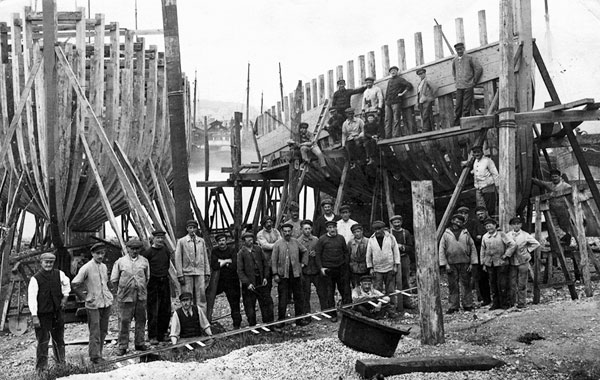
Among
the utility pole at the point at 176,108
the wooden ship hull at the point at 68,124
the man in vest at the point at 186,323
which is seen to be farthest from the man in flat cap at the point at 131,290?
the wooden ship hull at the point at 68,124

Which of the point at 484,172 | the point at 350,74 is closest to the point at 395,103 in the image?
the point at 350,74

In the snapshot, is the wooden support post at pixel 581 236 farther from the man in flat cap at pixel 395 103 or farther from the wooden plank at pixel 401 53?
the wooden plank at pixel 401 53

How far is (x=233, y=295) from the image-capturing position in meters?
10.4

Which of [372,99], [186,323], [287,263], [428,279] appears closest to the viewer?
[428,279]

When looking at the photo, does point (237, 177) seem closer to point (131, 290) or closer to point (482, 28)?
point (482, 28)

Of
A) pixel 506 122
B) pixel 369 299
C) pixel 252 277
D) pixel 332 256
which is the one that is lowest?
pixel 369 299

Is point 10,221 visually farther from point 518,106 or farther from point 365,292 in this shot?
point 518,106

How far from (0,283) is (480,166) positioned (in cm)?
836

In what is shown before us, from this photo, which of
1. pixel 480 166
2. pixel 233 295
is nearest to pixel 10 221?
pixel 233 295

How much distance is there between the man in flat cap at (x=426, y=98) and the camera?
12.2 metres

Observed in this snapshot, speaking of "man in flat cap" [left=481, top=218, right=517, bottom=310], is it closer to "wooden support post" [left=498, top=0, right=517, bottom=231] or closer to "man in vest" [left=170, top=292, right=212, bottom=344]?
"wooden support post" [left=498, top=0, right=517, bottom=231]

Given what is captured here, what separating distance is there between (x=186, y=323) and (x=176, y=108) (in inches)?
115

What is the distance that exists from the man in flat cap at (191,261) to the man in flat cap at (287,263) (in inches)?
40.6

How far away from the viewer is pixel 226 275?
10.3m
